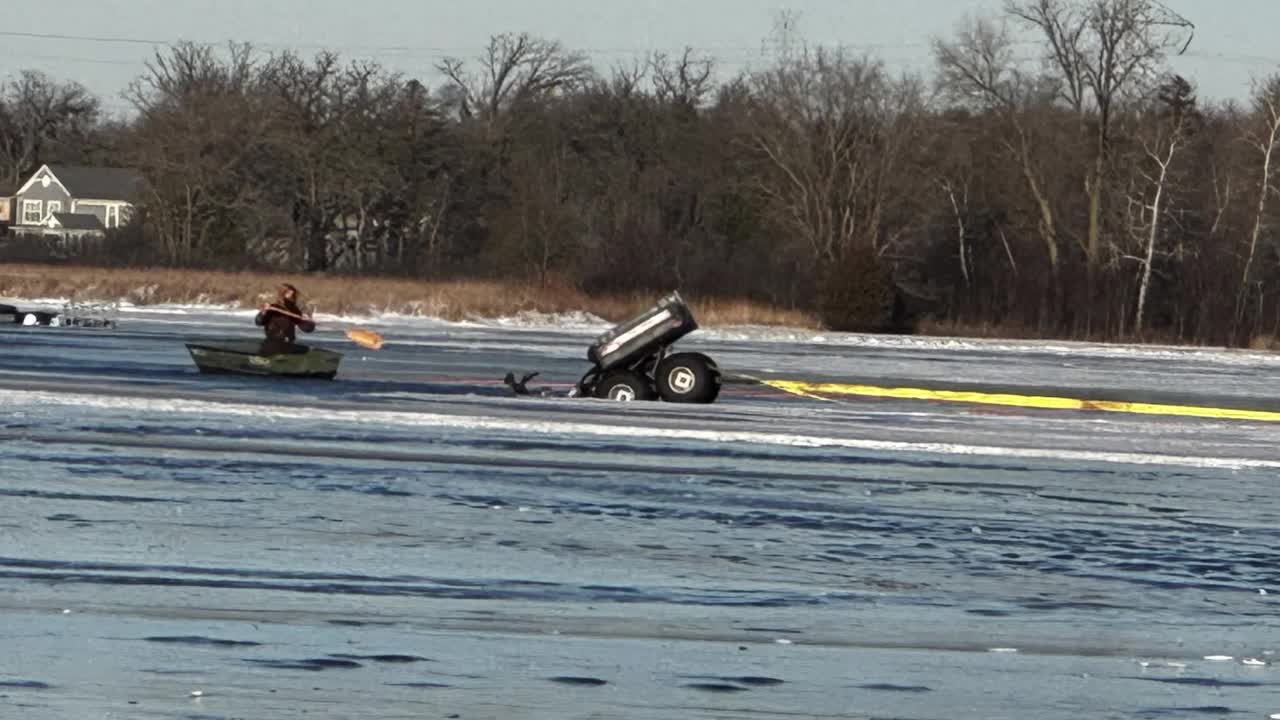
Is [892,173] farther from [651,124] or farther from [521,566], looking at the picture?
[521,566]

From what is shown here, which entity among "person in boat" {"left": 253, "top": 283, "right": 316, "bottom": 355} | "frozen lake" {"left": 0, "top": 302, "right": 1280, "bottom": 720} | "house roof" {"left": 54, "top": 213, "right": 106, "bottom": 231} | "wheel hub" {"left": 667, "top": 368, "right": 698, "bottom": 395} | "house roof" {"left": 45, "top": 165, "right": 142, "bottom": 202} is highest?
"house roof" {"left": 45, "top": 165, "right": 142, "bottom": 202}

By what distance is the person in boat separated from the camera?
28.1 m

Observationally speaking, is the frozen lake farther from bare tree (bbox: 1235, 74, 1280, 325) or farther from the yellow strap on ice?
bare tree (bbox: 1235, 74, 1280, 325)

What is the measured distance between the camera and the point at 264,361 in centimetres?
2916

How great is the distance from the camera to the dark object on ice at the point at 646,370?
88.8ft

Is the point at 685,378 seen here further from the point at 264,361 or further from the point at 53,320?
the point at 53,320

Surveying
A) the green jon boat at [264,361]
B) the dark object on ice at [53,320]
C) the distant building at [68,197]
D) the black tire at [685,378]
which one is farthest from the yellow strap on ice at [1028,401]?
the distant building at [68,197]

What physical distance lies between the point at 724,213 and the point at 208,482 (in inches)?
2818

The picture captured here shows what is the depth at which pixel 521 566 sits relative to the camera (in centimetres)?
1268

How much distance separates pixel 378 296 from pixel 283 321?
1291 inches

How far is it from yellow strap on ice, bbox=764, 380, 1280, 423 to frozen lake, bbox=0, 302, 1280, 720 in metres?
4.07

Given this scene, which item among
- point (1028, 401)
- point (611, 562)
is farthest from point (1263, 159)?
point (611, 562)

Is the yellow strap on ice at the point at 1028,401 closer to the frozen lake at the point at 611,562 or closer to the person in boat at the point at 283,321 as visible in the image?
the frozen lake at the point at 611,562

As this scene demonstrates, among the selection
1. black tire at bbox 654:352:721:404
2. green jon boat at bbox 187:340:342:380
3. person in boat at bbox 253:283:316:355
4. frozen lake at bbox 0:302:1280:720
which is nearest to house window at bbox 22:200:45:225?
green jon boat at bbox 187:340:342:380
